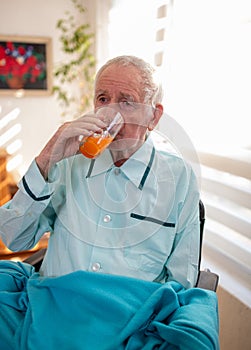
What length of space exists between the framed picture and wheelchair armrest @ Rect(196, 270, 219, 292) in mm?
2682

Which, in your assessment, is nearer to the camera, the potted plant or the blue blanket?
the blue blanket

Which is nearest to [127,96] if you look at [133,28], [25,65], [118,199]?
[118,199]

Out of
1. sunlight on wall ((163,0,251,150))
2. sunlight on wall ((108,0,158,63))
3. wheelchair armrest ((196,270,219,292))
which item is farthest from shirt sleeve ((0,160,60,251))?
sunlight on wall ((108,0,158,63))

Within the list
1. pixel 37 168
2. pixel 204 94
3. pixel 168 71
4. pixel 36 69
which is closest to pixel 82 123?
pixel 37 168

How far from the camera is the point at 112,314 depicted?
0.95 meters

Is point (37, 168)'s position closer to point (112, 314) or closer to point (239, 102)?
point (112, 314)

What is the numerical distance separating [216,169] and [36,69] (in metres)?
2.36

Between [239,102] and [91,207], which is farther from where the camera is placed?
[239,102]

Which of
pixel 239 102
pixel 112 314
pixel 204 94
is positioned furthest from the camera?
pixel 204 94

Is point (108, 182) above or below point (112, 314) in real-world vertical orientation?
above

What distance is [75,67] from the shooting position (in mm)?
3510

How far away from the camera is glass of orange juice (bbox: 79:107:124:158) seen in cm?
103

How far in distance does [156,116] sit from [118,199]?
283 mm

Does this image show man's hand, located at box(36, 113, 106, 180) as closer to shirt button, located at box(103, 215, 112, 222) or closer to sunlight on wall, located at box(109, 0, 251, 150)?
shirt button, located at box(103, 215, 112, 222)
